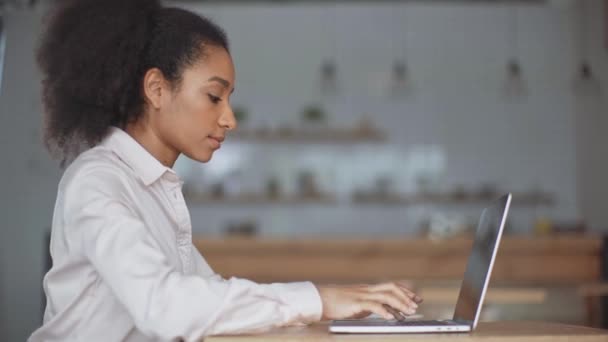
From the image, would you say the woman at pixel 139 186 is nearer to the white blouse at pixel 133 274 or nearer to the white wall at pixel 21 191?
the white blouse at pixel 133 274

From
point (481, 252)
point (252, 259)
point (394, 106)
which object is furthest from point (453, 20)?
point (481, 252)

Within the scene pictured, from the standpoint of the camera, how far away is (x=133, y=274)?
3.58 ft

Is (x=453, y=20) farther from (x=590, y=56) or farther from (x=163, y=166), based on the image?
(x=163, y=166)

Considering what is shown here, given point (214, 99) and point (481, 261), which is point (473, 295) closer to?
point (481, 261)

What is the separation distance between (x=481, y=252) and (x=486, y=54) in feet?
19.9

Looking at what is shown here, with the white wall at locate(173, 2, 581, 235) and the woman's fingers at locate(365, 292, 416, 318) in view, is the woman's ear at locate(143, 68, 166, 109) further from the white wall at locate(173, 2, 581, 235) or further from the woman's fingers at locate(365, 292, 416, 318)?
the white wall at locate(173, 2, 581, 235)

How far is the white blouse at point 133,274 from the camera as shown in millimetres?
1082

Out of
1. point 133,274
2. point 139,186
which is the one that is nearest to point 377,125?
point 139,186

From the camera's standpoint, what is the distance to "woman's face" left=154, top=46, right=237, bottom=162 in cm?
138

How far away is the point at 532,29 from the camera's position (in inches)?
283

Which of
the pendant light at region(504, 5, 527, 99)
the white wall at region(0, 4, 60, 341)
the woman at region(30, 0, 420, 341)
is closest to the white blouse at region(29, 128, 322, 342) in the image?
the woman at region(30, 0, 420, 341)

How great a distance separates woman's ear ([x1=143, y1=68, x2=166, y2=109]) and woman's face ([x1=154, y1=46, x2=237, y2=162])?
0.01 meters

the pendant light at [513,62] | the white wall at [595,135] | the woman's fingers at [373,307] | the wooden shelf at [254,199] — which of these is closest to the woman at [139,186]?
the woman's fingers at [373,307]

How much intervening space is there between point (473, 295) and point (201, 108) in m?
0.52
